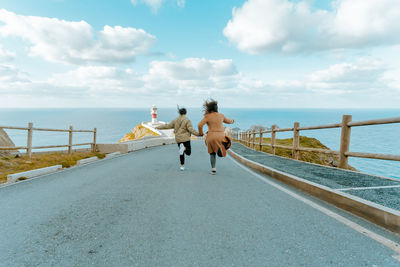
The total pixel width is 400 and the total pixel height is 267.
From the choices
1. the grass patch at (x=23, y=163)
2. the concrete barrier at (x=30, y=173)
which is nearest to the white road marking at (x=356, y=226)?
the concrete barrier at (x=30, y=173)

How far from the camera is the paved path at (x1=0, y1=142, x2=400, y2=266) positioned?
90.4 inches

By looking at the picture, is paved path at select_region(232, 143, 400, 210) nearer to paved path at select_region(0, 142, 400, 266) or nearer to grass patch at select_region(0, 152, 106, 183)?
paved path at select_region(0, 142, 400, 266)

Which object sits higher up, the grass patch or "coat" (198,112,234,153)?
"coat" (198,112,234,153)

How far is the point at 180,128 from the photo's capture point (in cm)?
785

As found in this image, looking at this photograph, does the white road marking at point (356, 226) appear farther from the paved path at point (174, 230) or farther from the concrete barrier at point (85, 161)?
the concrete barrier at point (85, 161)

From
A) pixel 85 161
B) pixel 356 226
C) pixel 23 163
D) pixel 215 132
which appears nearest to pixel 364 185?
pixel 356 226

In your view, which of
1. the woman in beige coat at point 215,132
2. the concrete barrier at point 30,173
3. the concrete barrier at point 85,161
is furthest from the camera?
the concrete barrier at point 85,161

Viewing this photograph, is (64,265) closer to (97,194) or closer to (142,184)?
(97,194)

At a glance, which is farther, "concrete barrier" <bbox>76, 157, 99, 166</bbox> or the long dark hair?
"concrete barrier" <bbox>76, 157, 99, 166</bbox>

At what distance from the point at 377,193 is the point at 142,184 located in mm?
4472

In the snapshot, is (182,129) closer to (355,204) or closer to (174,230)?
(174,230)

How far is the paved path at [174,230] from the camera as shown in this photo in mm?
2297

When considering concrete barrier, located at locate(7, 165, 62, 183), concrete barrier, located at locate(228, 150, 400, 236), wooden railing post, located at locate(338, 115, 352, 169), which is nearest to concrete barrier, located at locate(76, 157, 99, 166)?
concrete barrier, located at locate(7, 165, 62, 183)

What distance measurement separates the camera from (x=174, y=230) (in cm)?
294
